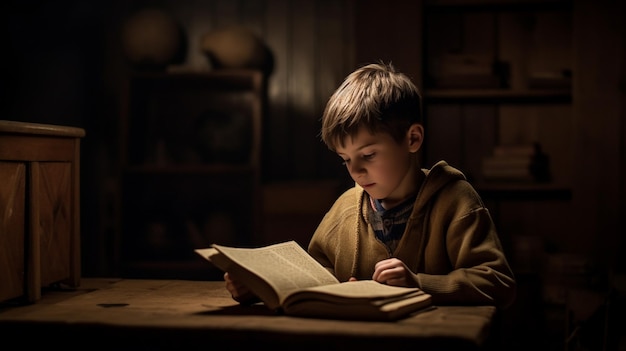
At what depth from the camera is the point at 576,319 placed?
358cm

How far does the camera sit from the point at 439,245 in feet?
5.93

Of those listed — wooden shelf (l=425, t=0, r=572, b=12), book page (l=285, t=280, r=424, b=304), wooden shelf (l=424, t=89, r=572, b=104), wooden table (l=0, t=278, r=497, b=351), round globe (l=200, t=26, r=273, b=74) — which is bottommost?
wooden table (l=0, t=278, r=497, b=351)

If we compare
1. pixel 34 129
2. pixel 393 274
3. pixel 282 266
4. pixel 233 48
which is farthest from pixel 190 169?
A: pixel 393 274

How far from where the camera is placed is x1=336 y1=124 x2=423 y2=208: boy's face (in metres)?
1.80

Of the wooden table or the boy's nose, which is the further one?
the boy's nose

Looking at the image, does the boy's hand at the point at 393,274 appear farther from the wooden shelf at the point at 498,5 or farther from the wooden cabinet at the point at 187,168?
the wooden cabinet at the point at 187,168

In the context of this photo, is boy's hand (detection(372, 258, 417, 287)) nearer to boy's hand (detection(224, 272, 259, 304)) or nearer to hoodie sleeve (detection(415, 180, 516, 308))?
hoodie sleeve (detection(415, 180, 516, 308))

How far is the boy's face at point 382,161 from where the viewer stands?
180 centimetres

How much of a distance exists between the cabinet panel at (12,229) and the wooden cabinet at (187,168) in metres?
2.43

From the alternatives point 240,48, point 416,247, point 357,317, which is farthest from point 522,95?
point 357,317

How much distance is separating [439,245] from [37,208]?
0.85m

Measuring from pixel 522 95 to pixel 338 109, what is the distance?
2296mm

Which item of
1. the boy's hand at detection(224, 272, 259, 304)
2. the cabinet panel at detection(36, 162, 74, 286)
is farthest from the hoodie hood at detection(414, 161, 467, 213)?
the cabinet panel at detection(36, 162, 74, 286)

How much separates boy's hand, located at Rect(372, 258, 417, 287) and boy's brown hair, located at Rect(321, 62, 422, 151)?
320 mm
